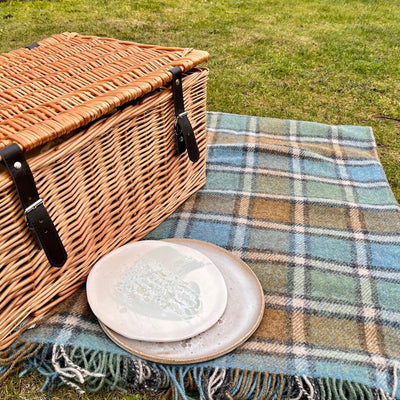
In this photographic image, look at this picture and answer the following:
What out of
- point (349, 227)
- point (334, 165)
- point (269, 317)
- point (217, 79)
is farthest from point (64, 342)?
point (217, 79)

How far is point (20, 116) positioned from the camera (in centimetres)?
101

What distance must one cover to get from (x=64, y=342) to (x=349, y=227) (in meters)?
0.83

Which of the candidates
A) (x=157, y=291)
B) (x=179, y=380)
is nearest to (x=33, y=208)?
(x=157, y=291)

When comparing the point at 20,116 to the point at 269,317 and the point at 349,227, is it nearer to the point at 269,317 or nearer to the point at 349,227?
the point at 269,317

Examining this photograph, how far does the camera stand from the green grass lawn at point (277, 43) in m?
2.21

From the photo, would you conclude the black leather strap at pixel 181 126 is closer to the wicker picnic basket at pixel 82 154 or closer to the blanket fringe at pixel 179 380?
the wicker picnic basket at pixel 82 154

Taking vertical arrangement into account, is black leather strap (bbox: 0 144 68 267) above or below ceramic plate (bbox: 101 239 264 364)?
above

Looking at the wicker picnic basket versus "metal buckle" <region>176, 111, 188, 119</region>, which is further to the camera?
"metal buckle" <region>176, 111, 188, 119</region>

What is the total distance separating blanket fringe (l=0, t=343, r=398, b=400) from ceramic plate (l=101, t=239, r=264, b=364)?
0.02 meters

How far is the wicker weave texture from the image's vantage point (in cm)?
97

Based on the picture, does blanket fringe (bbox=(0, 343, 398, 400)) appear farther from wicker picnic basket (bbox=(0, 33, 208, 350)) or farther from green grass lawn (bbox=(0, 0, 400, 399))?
green grass lawn (bbox=(0, 0, 400, 399))

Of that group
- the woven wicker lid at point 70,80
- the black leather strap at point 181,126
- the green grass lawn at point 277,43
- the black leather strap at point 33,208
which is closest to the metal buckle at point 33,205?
the black leather strap at point 33,208

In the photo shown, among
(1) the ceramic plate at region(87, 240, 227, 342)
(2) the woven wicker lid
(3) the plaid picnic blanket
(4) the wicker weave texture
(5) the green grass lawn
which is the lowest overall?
(5) the green grass lawn

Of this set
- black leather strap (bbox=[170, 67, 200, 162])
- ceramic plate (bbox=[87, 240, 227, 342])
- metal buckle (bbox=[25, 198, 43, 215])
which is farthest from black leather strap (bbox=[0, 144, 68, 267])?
black leather strap (bbox=[170, 67, 200, 162])
